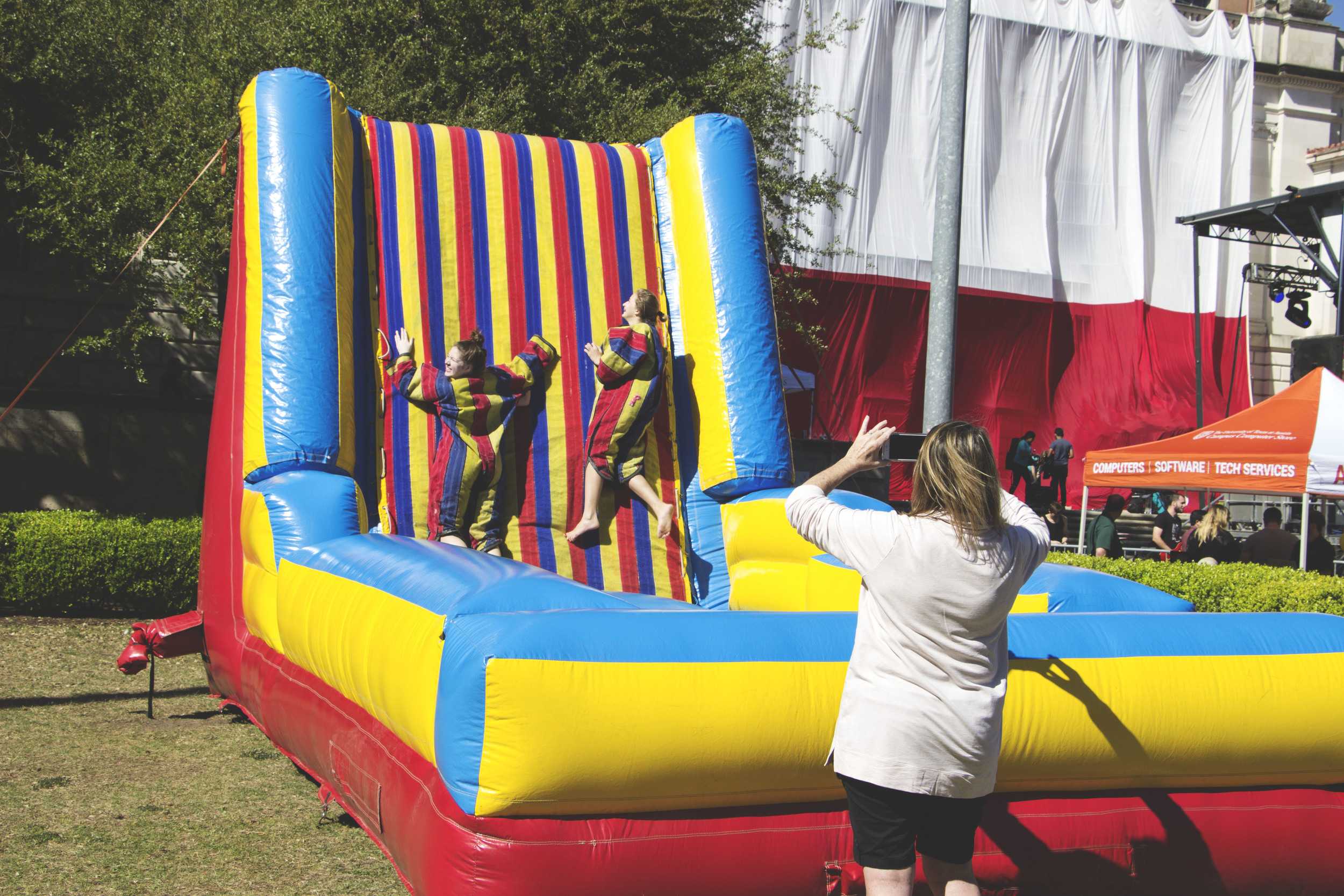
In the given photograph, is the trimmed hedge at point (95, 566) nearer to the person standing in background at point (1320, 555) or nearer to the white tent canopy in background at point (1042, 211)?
the person standing in background at point (1320, 555)

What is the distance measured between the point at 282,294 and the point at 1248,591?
540 cm

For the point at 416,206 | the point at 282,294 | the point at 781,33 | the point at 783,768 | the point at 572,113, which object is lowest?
the point at 783,768

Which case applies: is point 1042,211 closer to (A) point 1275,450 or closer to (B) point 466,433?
(A) point 1275,450

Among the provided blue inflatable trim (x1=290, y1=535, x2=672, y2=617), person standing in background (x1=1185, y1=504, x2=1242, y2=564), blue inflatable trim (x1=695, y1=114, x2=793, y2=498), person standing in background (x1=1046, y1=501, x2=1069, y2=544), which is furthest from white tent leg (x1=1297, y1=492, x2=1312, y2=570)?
blue inflatable trim (x1=290, y1=535, x2=672, y2=617)

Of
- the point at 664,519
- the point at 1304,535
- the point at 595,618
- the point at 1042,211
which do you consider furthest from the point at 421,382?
the point at 1042,211

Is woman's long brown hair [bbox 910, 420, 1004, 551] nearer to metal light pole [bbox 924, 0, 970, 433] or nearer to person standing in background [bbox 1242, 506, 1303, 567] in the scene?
metal light pole [bbox 924, 0, 970, 433]

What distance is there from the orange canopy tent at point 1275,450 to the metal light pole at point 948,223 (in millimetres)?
4442

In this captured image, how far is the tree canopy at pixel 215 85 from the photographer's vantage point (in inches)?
370

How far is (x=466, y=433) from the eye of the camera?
546cm

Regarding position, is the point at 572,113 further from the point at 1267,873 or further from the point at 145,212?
the point at 1267,873

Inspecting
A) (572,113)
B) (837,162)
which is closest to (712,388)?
(572,113)

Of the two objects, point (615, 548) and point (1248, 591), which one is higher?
point (615, 548)

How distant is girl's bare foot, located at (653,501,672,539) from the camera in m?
5.60

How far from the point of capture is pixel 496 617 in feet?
9.84
